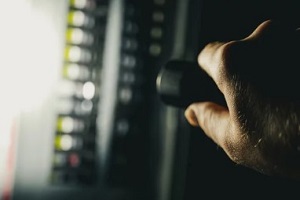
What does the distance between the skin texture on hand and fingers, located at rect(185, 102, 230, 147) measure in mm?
34

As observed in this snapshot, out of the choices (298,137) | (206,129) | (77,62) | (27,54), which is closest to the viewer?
(298,137)

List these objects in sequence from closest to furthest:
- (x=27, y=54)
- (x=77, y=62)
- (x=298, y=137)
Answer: (x=298, y=137) < (x=27, y=54) < (x=77, y=62)

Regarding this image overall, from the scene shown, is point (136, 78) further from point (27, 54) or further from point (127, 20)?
point (27, 54)

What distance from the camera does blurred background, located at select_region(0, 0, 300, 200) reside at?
1.40 meters

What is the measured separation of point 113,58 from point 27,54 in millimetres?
319

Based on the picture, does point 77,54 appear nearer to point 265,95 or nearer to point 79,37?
point 79,37

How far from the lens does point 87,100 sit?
1540 mm

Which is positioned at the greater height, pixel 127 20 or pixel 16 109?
pixel 127 20

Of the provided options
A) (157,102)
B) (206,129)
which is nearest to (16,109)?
(157,102)

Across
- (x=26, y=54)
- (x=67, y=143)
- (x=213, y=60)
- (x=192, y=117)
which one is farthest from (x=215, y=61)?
(x=67, y=143)

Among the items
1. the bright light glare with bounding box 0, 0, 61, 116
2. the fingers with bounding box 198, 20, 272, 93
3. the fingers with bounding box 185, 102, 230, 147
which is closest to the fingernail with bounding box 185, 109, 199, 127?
the fingers with bounding box 185, 102, 230, 147

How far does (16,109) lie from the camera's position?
146cm

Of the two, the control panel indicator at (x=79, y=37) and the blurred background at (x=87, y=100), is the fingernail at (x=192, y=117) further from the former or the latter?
the control panel indicator at (x=79, y=37)

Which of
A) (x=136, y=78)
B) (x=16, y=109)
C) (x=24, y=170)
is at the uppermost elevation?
(x=136, y=78)
